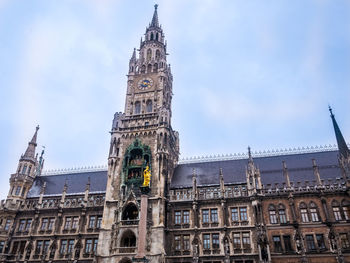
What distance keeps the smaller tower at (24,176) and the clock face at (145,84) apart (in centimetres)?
2335

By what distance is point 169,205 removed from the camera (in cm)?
4206

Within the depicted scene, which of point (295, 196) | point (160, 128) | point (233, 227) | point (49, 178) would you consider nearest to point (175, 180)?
point (160, 128)

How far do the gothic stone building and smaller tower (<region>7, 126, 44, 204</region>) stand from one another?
0.16 metres

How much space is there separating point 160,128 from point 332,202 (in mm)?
25424

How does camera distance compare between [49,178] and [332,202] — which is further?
[49,178]

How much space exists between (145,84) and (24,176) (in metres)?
26.1

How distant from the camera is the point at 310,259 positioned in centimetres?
3534

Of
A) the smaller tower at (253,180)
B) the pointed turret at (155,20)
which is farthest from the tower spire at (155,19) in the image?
the smaller tower at (253,180)

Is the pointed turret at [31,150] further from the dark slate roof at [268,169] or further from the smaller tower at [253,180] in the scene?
the smaller tower at [253,180]

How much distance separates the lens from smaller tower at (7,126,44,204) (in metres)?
49.6

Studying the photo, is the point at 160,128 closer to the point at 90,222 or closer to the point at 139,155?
the point at 139,155

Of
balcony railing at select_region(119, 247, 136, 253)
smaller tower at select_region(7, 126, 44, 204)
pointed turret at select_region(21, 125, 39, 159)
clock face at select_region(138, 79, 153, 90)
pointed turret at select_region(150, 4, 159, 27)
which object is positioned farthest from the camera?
pointed turret at select_region(150, 4, 159, 27)

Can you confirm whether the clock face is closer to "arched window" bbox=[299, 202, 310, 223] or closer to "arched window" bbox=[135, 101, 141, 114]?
"arched window" bbox=[135, 101, 141, 114]

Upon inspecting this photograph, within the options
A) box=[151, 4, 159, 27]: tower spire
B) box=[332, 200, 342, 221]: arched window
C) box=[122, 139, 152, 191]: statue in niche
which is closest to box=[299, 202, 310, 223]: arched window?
box=[332, 200, 342, 221]: arched window
